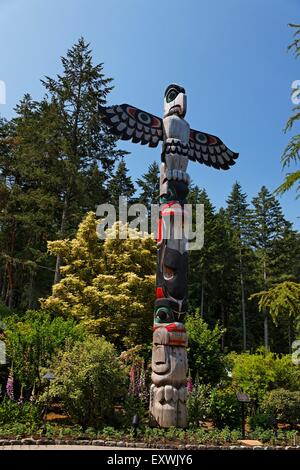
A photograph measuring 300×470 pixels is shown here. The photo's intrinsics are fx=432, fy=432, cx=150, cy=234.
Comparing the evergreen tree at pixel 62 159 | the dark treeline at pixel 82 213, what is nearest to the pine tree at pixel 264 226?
the dark treeline at pixel 82 213

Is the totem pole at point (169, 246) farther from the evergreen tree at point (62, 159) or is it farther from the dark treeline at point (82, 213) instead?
the evergreen tree at point (62, 159)

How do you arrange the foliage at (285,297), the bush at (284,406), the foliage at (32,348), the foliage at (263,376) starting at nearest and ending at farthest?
1. the foliage at (285,297)
2. the foliage at (32,348)
3. the bush at (284,406)
4. the foliage at (263,376)

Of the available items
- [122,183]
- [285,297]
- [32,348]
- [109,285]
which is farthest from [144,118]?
[122,183]

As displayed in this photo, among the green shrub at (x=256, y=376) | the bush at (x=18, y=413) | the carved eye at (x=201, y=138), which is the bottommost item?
the bush at (x=18, y=413)

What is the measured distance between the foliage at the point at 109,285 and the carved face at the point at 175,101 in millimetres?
7740

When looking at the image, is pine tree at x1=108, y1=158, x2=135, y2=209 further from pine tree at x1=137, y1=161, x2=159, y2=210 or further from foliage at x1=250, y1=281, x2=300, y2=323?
foliage at x1=250, y1=281, x2=300, y2=323

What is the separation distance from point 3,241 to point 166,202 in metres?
20.9

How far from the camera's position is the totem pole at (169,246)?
1149 cm

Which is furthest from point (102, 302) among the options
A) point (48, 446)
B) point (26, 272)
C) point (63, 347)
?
point (26, 272)

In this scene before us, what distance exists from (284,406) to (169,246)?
6986 millimetres

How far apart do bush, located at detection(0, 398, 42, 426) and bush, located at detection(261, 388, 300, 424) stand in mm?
7755

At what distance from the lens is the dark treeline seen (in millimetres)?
27047

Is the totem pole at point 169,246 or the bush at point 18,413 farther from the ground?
the totem pole at point 169,246

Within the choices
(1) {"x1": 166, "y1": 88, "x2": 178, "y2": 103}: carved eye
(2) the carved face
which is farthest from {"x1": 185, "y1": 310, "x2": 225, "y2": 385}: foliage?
(1) {"x1": 166, "y1": 88, "x2": 178, "y2": 103}: carved eye
